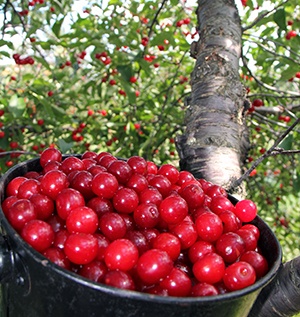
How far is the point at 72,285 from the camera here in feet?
1.96

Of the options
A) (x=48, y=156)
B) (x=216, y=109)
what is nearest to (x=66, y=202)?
(x=48, y=156)

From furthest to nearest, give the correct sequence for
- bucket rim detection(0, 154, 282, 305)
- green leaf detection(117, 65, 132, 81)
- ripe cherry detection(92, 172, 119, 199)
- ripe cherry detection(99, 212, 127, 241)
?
green leaf detection(117, 65, 132, 81) < ripe cherry detection(92, 172, 119, 199) < ripe cherry detection(99, 212, 127, 241) < bucket rim detection(0, 154, 282, 305)

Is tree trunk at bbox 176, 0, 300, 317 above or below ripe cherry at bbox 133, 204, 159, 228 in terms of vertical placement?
above

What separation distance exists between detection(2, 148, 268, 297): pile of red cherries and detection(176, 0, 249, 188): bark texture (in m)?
0.29

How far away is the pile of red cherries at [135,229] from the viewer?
70cm

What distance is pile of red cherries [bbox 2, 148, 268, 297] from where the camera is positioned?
70 cm

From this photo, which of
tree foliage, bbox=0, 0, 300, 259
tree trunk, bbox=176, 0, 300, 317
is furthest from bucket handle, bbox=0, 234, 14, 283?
tree foliage, bbox=0, 0, 300, 259

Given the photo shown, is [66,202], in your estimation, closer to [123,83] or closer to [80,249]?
[80,249]

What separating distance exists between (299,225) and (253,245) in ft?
10.6

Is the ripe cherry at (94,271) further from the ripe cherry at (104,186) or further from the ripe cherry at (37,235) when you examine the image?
Result: the ripe cherry at (104,186)

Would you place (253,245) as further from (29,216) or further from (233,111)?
(233,111)

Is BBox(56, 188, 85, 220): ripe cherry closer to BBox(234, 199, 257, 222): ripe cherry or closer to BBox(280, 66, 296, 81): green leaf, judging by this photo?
BBox(234, 199, 257, 222): ripe cherry

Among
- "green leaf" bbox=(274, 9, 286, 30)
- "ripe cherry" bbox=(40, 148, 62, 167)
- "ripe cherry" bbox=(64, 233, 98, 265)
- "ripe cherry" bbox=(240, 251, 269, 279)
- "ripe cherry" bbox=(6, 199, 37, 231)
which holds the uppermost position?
"green leaf" bbox=(274, 9, 286, 30)

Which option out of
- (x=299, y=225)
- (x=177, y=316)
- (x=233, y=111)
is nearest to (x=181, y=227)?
(x=177, y=316)
